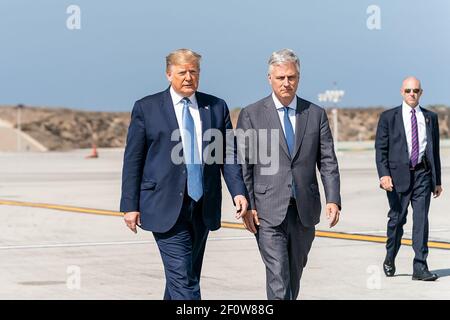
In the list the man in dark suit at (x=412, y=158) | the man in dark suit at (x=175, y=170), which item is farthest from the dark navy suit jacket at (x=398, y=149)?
the man in dark suit at (x=175, y=170)

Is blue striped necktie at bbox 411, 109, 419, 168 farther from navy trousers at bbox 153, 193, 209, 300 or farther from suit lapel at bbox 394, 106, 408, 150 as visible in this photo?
navy trousers at bbox 153, 193, 209, 300

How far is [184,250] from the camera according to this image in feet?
26.4

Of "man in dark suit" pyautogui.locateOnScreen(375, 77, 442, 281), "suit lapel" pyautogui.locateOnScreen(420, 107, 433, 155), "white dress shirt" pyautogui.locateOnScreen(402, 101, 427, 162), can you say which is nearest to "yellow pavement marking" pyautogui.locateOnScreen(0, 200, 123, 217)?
"man in dark suit" pyautogui.locateOnScreen(375, 77, 442, 281)

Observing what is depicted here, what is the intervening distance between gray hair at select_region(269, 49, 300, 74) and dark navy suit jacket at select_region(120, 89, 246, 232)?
573 mm

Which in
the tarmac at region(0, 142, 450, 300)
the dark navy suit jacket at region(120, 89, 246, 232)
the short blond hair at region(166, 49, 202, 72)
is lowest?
the tarmac at region(0, 142, 450, 300)

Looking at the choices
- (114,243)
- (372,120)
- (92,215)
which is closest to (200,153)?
(114,243)

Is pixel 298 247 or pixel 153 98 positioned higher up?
pixel 153 98

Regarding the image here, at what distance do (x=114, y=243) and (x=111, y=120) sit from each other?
493 feet

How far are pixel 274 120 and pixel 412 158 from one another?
150 inches

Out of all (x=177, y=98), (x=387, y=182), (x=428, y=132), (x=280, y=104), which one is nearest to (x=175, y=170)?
(x=177, y=98)

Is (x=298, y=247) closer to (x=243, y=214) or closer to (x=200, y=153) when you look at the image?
(x=243, y=214)

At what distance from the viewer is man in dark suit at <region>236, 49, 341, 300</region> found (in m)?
8.35

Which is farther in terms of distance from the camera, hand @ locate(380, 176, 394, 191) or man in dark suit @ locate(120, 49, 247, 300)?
hand @ locate(380, 176, 394, 191)
